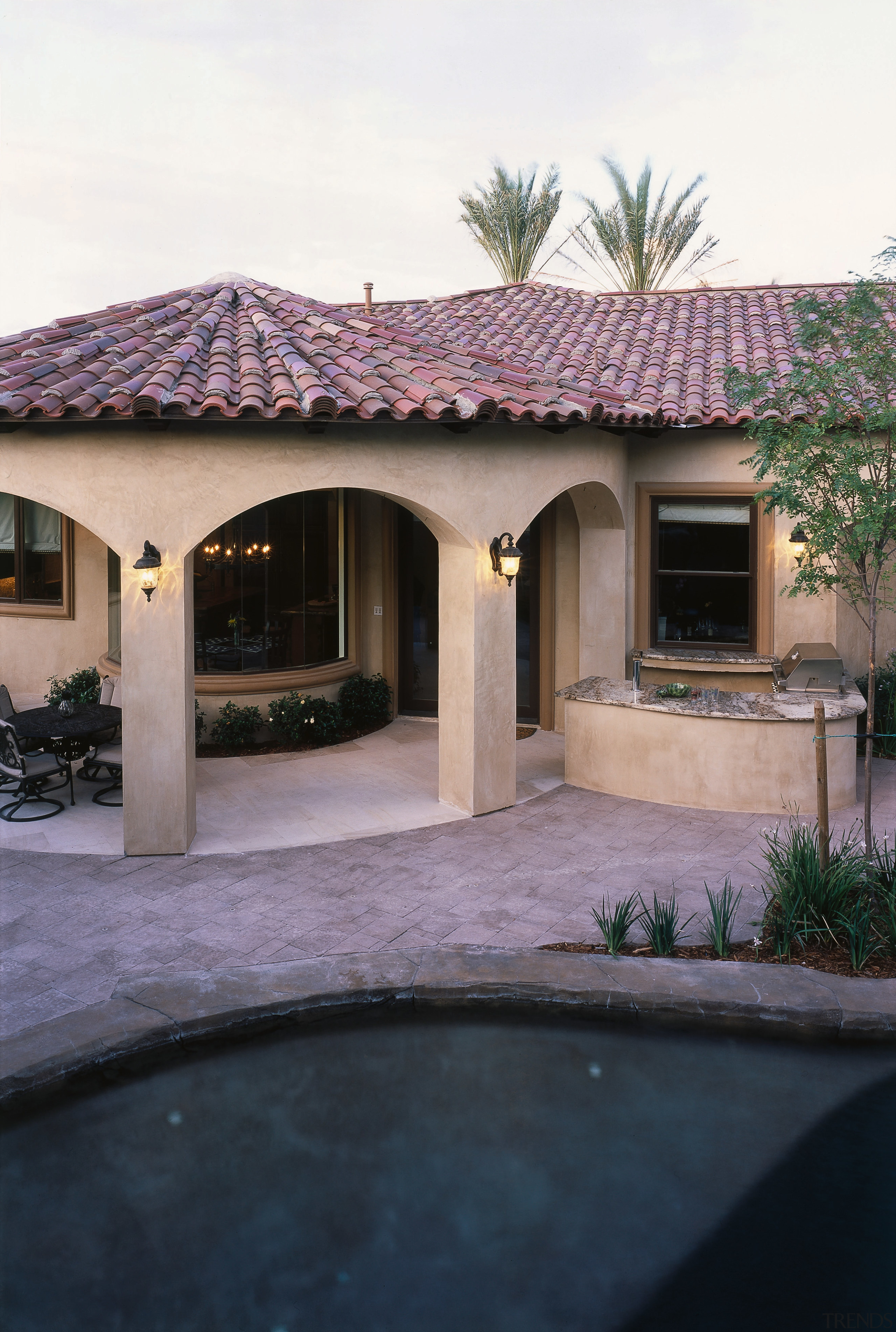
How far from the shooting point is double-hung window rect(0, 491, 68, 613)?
14359mm

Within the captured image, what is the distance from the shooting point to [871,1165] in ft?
16.5

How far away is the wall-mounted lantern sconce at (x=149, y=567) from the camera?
800cm

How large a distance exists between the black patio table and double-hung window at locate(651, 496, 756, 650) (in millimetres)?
7169

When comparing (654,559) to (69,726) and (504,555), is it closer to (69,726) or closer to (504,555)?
(504,555)

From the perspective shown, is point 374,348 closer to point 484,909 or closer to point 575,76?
point 484,909

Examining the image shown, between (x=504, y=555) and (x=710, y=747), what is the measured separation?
289 cm

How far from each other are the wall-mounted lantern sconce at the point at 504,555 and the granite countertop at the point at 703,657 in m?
3.78

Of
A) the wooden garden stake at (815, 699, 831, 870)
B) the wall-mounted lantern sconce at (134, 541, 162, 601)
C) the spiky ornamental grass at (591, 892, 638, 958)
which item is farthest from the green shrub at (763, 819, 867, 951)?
the wall-mounted lantern sconce at (134, 541, 162, 601)

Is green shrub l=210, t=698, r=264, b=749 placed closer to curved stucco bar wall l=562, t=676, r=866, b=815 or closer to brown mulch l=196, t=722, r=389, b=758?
brown mulch l=196, t=722, r=389, b=758

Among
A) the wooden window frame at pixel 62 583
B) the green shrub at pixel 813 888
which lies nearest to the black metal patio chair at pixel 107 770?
the wooden window frame at pixel 62 583

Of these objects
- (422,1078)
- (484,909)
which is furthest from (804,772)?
(422,1078)

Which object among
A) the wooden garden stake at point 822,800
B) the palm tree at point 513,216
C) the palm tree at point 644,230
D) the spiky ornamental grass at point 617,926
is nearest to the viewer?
the spiky ornamental grass at point 617,926

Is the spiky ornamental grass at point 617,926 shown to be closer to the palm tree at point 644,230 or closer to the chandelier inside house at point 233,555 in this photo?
the chandelier inside house at point 233,555

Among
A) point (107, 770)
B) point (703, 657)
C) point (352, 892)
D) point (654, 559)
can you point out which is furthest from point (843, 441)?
point (107, 770)
